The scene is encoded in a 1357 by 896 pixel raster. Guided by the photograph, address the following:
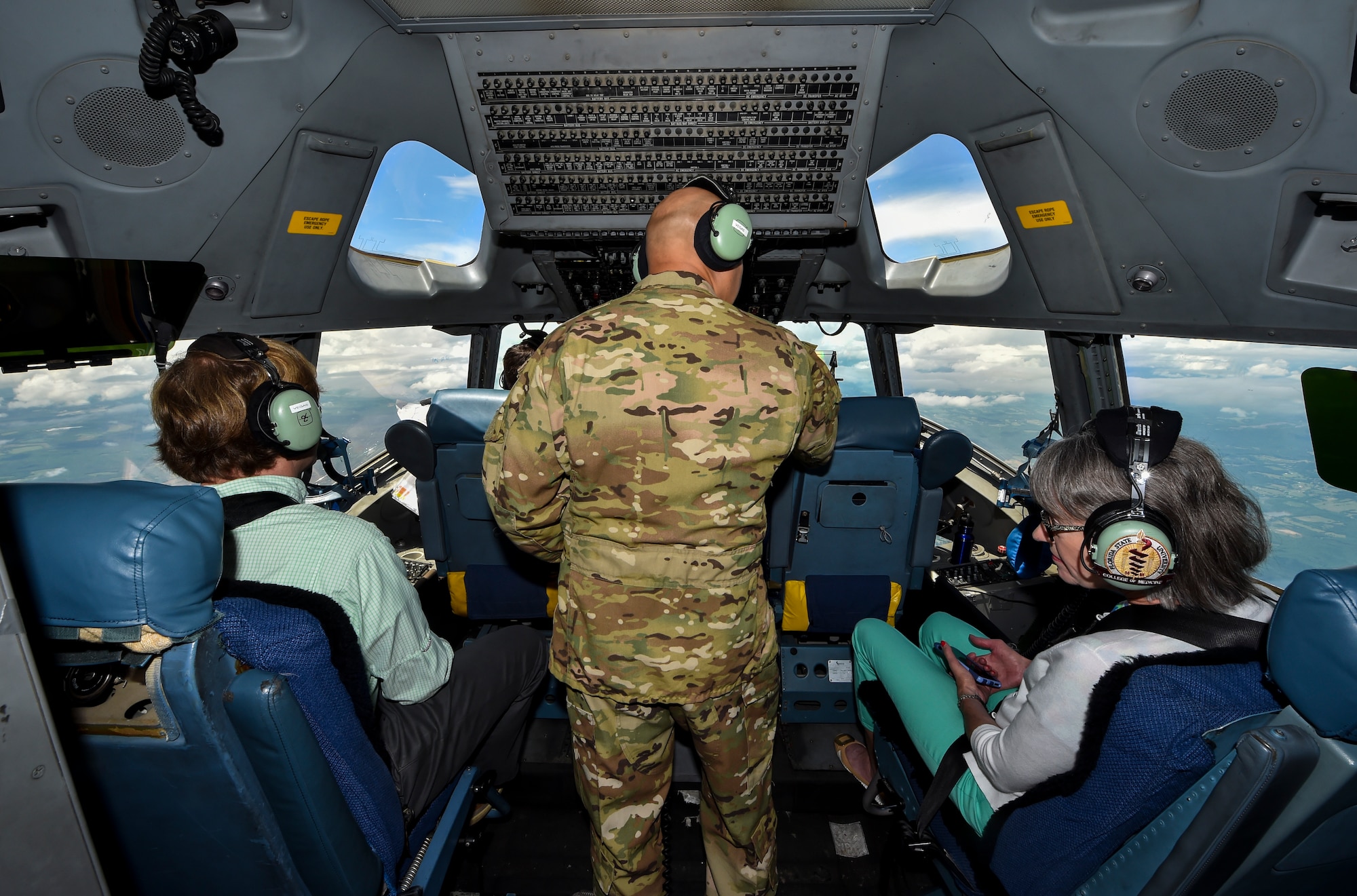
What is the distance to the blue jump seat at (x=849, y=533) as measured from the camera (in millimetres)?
2057

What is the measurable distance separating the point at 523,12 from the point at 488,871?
2.68 meters

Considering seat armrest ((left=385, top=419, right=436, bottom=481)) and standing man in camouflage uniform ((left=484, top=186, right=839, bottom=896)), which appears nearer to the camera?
standing man in camouflage uniform ((left=484, top=186, right=839, bottom=896))

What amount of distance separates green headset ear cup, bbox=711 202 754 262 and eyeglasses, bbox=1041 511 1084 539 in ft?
2.71

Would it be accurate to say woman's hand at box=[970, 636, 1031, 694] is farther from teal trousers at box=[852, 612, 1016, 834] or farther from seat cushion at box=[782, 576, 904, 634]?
seat cushion at box=[782, 576, 904, 634]

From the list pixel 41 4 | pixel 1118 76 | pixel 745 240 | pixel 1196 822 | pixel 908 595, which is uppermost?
pixel 41 4

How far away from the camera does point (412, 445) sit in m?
2.08

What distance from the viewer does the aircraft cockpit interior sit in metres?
0.86

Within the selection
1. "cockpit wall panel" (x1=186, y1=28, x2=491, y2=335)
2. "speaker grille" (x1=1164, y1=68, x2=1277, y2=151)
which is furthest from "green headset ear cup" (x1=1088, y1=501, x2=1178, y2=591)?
"cockpit wall panel" (x1=186, y1=28, x2=491, y2=335)

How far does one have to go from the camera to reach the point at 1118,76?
5.86ft

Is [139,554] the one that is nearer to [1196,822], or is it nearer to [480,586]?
[1196,822]

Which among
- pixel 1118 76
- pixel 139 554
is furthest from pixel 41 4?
pixel 1118 76

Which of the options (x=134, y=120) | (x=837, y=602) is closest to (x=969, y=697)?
(x=837, y=602)

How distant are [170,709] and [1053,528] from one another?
1477 millimetres

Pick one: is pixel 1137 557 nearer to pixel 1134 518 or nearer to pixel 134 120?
pixel 1134 518
